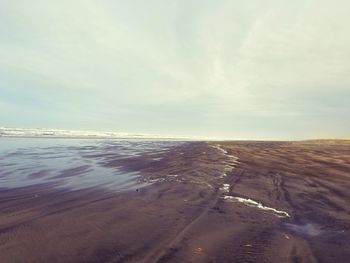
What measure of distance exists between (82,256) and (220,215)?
3.18 metres

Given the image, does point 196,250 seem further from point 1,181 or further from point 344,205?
point 1,181

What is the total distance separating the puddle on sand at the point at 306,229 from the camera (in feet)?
20.0

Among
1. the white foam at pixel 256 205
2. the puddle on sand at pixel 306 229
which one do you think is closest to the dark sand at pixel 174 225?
the puddle on sand at pixel 306 229

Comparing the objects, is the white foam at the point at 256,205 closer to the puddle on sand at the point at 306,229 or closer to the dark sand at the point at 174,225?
the dark sand at the point at 174,225

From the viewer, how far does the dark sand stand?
15.9 feet

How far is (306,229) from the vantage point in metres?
6.36

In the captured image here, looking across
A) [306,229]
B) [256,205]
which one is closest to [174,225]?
[306,229]

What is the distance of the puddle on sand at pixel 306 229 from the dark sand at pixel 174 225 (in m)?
0.02

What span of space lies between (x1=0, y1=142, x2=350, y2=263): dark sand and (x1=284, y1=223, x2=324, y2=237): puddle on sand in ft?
0.06

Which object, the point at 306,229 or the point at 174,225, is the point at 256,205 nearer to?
the point at 306,229

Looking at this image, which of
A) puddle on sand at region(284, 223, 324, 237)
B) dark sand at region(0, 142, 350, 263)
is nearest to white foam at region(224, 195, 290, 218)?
Answer: dark sand at region(0, 142, 350, 263)

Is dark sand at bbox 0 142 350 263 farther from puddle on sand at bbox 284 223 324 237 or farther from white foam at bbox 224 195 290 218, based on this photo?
white foam at bbox 224 195 290 218

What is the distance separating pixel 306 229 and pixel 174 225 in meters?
2.25

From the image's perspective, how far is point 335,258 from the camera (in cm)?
493
